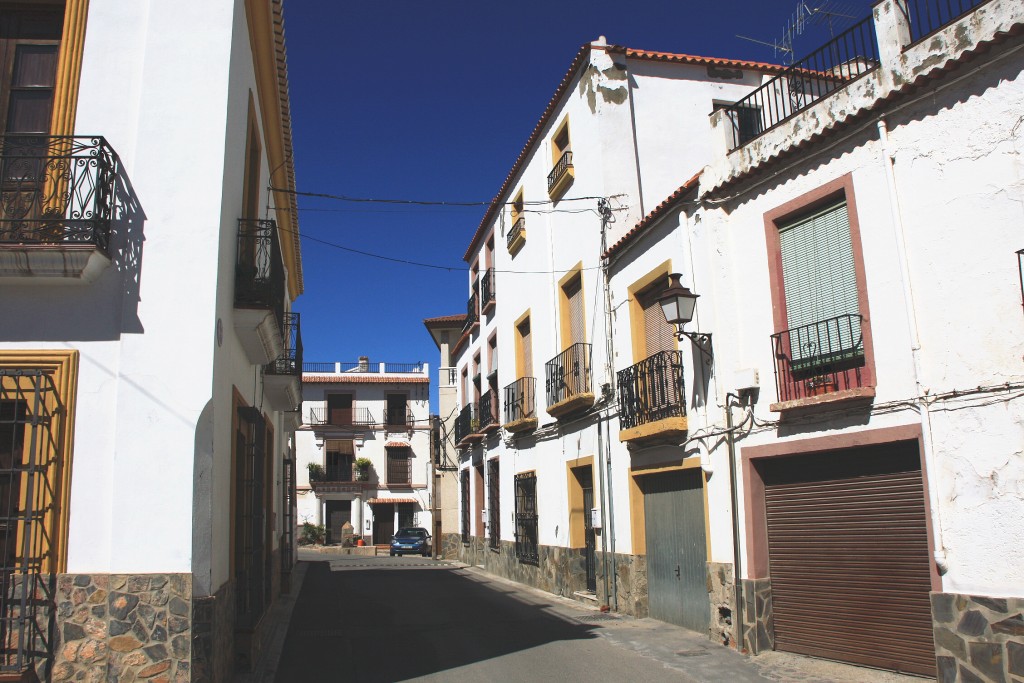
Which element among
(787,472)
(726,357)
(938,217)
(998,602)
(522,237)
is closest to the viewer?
(998,602)

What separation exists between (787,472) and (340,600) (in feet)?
30.4

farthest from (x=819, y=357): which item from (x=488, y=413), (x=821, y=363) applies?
(x=488, y=413)

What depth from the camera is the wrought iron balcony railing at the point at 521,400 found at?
17.3 m

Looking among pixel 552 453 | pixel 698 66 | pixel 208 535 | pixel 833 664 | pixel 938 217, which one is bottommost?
pixel 833 664

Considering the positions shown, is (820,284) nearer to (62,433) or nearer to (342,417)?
(62,433)

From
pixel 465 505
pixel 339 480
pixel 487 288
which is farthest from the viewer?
pixel 339 480

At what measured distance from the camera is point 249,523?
935cm

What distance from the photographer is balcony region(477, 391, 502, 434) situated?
66.9 ft

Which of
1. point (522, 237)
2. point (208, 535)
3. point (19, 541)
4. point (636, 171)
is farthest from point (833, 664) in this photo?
point (522, 237)

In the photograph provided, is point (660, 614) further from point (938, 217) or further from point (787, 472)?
point (938, 217)

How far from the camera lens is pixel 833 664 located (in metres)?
8.22

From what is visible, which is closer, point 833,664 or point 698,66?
point 833,664

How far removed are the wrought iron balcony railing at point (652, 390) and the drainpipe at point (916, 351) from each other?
142 inches

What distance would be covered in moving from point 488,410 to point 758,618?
12638 mm
